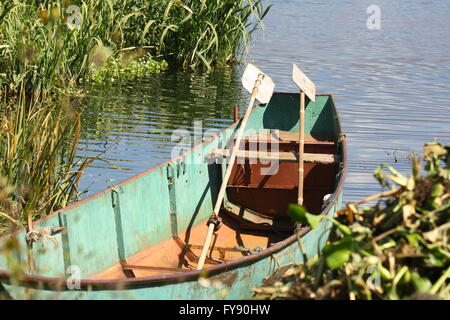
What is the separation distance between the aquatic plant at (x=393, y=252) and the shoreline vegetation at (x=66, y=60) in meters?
2.61

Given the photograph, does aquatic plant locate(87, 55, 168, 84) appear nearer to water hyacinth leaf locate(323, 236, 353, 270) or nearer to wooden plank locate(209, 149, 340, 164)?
wooden plank locate(209, 149, 340, 164)

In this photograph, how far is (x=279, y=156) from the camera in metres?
7.25

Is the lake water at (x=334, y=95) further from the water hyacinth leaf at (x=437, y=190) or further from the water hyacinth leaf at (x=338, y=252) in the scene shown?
the water hyacinth leaf at (x=338, y=252)

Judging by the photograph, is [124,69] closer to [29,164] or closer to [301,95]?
[301,95]

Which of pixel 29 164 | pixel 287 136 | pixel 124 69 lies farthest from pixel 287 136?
pixel 124 69

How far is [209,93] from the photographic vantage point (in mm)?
12672

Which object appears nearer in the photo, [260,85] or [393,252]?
[393,252]

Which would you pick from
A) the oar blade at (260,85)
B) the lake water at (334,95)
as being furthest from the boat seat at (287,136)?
the oar blade at (260,85)

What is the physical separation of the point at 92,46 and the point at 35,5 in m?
1.02

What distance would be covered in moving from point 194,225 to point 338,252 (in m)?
3.87

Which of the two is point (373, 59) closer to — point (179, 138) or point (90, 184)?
point (179, 138)

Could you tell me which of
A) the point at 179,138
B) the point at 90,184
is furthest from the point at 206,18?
the point at 90,184
